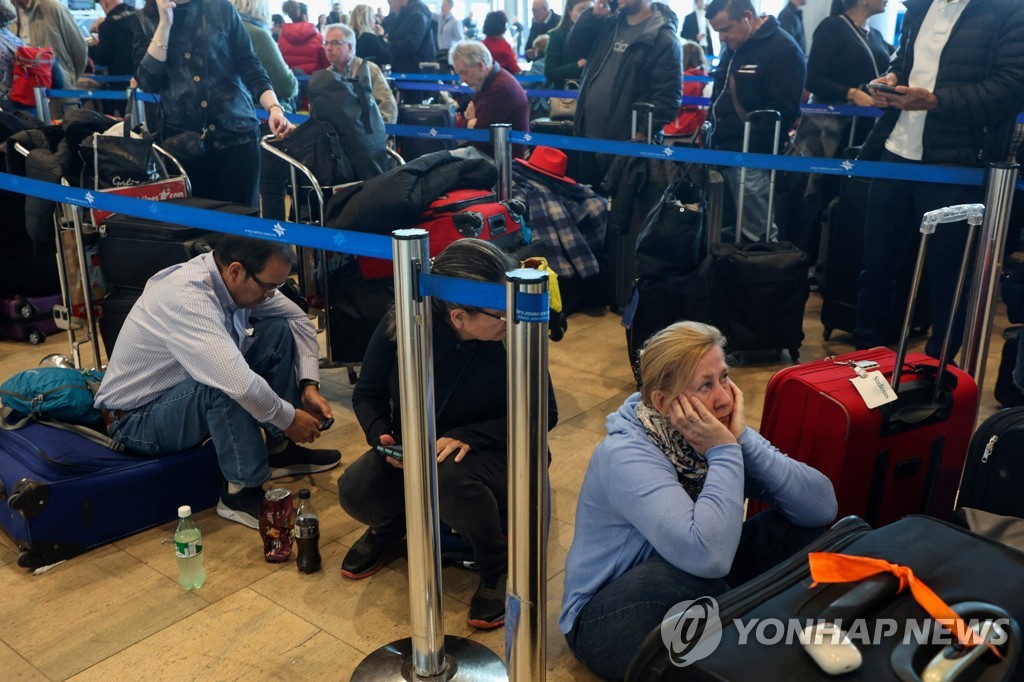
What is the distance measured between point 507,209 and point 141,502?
1.75 metres

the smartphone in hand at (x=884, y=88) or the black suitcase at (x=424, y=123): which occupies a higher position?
the smartphone in hand at (x=884, y=88)

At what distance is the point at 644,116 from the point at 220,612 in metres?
3.44

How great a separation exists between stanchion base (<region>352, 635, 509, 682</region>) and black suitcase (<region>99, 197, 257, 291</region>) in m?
1.75

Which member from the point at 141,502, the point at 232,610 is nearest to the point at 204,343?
the point at 141,502

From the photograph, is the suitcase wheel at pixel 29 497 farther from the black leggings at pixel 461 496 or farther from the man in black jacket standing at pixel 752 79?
the man in black jacket standing at pixel 752 79

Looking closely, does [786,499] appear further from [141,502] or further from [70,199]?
[70,199]

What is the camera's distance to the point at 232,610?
2586 mm

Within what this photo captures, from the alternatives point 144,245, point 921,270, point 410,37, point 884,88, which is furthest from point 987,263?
point 410,37

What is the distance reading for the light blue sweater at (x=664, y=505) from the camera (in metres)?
1.99

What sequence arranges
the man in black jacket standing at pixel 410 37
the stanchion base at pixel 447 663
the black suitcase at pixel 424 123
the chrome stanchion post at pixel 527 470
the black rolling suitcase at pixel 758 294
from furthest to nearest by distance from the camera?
the man in black jacket standing at pixel 410 37, the black suitcase at pixel 424 123, the black rolling suitcase at pixel 758 294, the stanchion base at pixel 447 663, the chrome stanchion post at pixel 527 470

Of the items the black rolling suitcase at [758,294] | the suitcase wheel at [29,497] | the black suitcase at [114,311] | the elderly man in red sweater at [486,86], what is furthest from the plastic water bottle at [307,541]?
the elderly man in red sweater at [486,86]

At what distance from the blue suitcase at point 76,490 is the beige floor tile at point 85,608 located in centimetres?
8

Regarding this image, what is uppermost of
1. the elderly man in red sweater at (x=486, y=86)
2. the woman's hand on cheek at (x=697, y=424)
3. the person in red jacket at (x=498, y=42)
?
the person in red jacket at (x=498, y=42)

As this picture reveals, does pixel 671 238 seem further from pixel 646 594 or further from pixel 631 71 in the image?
pixel 646 594
